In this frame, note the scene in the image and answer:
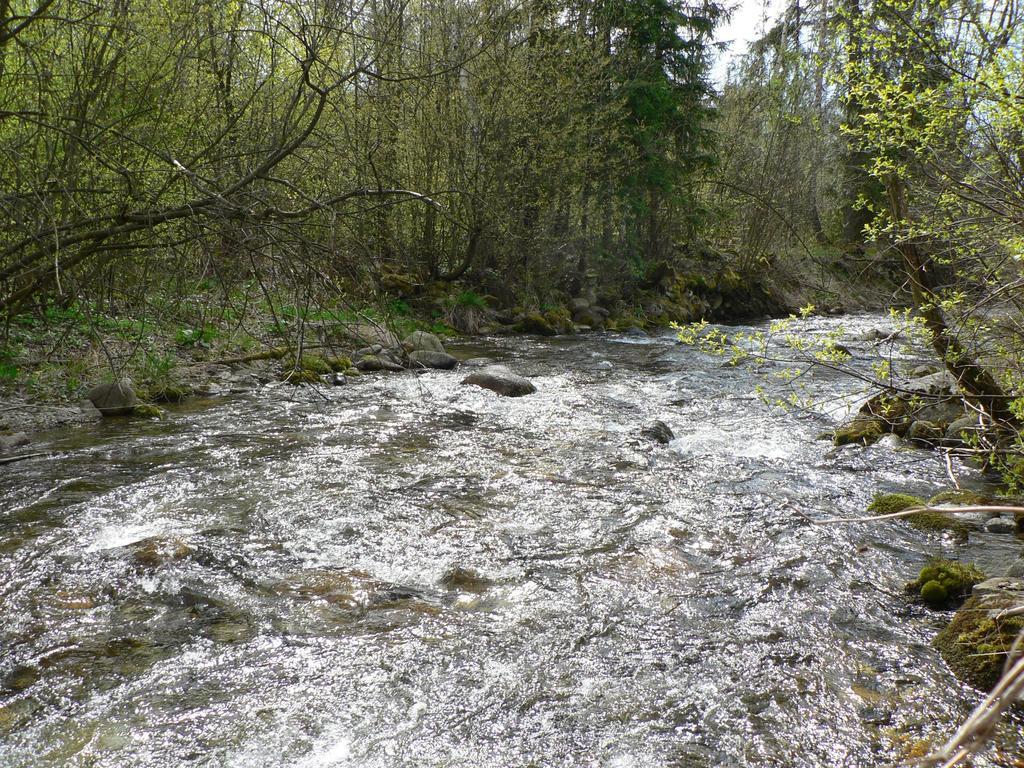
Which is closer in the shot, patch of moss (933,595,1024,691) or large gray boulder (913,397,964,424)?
patch of moss (933,595,1024,691)

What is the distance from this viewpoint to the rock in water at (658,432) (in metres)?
8.66

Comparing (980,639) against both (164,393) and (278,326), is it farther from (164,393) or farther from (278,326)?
(164,393)

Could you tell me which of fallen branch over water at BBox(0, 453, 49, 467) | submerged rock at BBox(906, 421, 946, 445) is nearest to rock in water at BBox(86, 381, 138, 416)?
fallen branch over water at BBox(0, 453, 49, 467)

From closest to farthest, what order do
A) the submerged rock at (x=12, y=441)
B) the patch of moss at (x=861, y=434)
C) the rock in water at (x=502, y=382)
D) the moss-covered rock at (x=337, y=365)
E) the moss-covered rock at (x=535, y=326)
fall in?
1. the submerged rock at (x=12, y=441)
2. the patch of moss at (x=861, y=434)
3. the rock in water at (x=502, y=382)
4. the moss-covered rock at (x=337, y=365)
5. the moss-covered rock at (x=535, y=326)

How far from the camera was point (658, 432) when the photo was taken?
8.79m

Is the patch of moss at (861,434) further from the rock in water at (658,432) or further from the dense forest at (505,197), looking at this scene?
the rock in water at (658,432)

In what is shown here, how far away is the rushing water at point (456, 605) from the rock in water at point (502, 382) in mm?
2769

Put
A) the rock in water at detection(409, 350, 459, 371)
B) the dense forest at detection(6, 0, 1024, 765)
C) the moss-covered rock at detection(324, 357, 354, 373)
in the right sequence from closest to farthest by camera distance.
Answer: the dense forest at detection(6, 0, 1024, 765)
the moss-covered rock at detection(324, 357, 354, 373)
the rock in water at detection(409, 350, 459, 371)

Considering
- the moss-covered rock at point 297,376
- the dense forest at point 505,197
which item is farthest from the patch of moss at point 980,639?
the moss-covered rock at point 297,376

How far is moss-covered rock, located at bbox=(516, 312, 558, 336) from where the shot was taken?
1838cm

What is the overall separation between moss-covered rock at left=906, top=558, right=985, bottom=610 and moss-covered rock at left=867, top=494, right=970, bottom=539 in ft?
3.06

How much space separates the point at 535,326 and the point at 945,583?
14.1m

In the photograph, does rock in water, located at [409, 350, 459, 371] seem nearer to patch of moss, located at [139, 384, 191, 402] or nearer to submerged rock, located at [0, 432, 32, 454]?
patch of moss, located at [139, 384, 191, 402]

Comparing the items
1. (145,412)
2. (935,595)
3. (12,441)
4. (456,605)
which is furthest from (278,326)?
(145,412)
